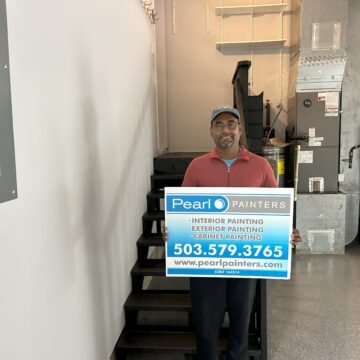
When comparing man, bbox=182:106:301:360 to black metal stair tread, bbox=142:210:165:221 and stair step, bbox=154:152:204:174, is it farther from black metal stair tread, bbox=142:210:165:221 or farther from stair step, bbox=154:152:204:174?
stair step, bbox=154:152:204:174

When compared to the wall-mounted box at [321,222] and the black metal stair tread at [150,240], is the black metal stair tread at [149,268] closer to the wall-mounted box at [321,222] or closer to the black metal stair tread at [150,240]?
the black metal stair tread at [150,240]

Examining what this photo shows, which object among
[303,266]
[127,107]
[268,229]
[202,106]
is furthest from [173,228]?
[202,106]

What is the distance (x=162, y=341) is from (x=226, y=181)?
1.25 metres

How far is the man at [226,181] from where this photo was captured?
166 cm

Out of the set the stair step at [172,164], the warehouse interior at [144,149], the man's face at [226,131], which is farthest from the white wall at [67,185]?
the stair step at [172,164]

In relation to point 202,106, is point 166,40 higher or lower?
higher

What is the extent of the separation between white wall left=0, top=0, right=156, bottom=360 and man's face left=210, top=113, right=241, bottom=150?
69 centimetres

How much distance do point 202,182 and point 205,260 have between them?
0.39m

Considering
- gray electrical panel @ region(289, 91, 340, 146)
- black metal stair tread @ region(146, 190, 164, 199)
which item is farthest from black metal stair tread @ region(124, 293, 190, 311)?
gray electrical panel @ region(289, 91, 340, 146)

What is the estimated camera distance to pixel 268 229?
1.58 m

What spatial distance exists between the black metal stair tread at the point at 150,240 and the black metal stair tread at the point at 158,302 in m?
0.43

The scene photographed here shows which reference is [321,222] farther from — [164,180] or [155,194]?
[155,194]

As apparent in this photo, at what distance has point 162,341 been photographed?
222cm

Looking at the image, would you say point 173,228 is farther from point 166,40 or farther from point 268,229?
point 166,40
